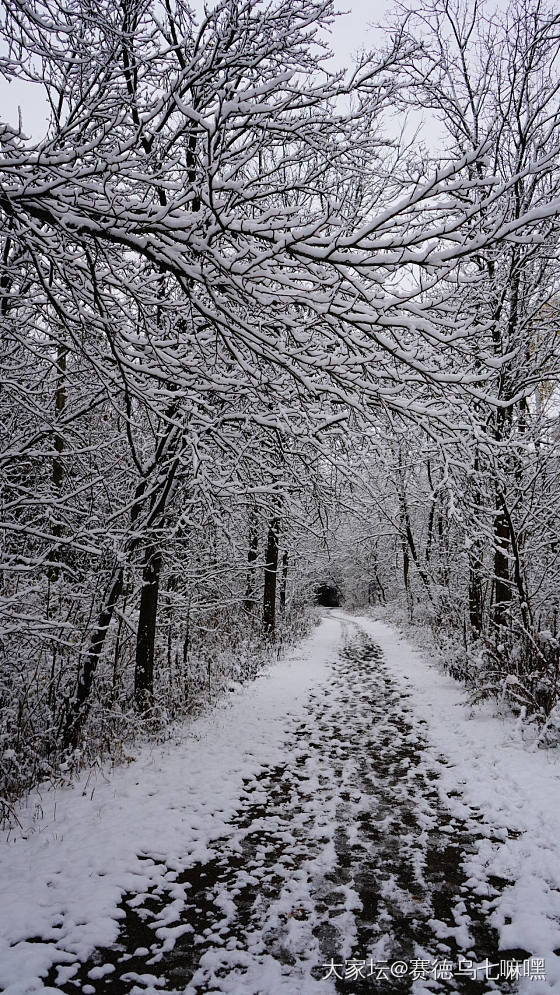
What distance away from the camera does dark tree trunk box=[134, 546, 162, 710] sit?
26.2 feet

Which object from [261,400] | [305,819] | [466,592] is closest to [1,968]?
[305,819]

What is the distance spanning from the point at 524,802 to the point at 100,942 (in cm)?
390

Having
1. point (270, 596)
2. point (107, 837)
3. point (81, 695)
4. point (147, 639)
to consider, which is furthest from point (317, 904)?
point (270, 596)

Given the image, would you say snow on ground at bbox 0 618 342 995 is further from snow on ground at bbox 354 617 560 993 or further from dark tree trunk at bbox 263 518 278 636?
dark tree trunk at bbox 263 518 278 636

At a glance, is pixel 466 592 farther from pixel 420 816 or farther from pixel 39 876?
pixel 39 876

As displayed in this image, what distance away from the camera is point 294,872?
4.18m

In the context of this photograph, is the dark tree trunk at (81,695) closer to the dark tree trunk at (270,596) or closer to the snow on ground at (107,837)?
the snow on ground at (107,837)

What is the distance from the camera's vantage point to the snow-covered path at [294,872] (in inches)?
122

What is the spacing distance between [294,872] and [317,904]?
471 millimetres

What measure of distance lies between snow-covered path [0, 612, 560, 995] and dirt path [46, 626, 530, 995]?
0.04 feet

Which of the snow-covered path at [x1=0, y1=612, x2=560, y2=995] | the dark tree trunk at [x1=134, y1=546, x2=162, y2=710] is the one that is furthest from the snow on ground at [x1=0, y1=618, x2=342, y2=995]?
the dark tree trunk at [x1=134, y1=546, x2=162, y2=710]

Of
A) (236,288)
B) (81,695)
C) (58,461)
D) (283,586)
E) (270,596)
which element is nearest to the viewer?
(236,288)

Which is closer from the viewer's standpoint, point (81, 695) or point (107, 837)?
point (107, 837)

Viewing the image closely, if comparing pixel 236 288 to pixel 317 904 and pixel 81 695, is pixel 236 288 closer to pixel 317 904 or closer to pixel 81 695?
pixel 317 904
